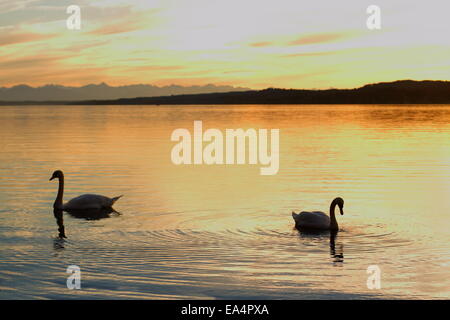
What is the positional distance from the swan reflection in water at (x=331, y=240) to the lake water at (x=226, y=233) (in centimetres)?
3

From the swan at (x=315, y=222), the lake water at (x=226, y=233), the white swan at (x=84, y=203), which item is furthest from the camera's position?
the white swan at (x=84, y=203)

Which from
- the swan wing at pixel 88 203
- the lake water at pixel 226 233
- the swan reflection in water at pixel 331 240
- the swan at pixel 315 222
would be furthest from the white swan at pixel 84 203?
the swan reflection in water at pixel 331 240

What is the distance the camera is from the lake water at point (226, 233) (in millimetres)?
12594

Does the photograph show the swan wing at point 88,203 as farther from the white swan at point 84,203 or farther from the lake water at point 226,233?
the lake water at point 226,233

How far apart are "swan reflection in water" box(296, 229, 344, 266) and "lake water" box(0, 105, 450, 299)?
0.03 metres

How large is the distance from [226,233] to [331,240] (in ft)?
8.12

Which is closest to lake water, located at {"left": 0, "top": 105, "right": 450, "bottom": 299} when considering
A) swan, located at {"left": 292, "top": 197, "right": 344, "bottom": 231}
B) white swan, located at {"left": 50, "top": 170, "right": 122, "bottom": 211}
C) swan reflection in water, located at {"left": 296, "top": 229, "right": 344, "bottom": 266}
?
swan reflection in water, located at {"left": 296, "top": 229, "right": 344, "bottom": 266}

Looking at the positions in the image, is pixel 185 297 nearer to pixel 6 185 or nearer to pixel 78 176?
pixel 6 185

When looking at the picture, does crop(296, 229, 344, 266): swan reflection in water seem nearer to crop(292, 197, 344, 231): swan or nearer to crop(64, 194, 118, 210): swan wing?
crop(292, 197, 344, 231): swan

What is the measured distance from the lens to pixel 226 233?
56.4 ft

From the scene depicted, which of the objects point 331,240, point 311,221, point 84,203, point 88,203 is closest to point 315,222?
point 311,221

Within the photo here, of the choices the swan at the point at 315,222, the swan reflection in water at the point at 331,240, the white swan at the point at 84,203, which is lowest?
the swan reflection in water at the point at 331,240

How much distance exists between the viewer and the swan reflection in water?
48.3 ft
